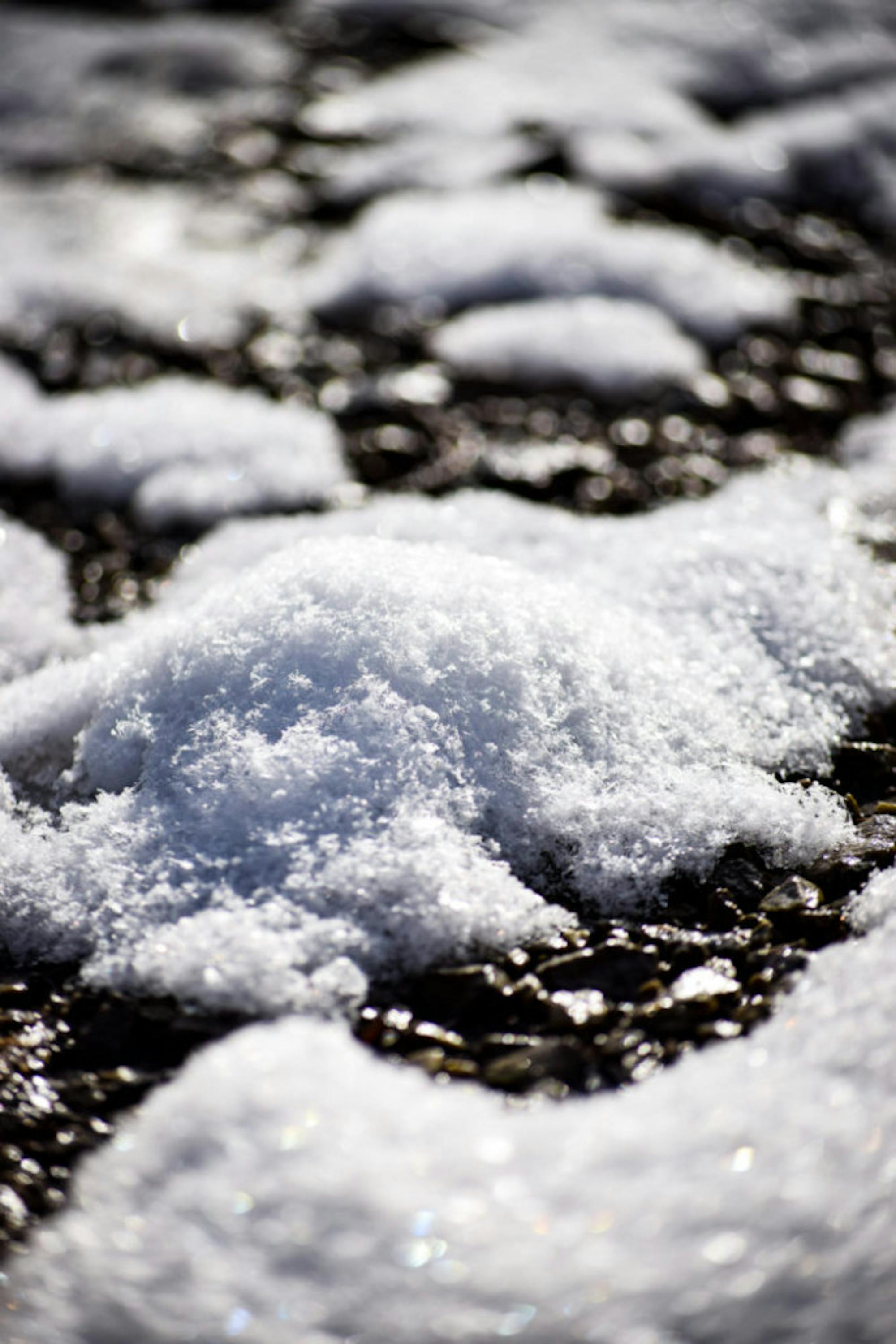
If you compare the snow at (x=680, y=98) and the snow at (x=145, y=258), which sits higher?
the snow at (x=680, y=98)

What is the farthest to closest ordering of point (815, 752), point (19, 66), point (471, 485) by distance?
point (19, 66) < point (471, 485) < point (815, 752)

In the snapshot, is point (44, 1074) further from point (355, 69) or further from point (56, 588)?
point (355, 69)

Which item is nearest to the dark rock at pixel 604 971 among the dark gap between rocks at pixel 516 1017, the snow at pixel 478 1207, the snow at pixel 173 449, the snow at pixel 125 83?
the dark gap between rocks at pixel 516 1017

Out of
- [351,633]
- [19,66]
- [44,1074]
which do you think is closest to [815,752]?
[351,633]

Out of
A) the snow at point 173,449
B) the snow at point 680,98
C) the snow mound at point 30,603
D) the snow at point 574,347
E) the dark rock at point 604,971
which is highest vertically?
the snow at point 680,98

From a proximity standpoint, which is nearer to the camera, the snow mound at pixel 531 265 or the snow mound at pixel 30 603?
the snow mound at pixel 30 603

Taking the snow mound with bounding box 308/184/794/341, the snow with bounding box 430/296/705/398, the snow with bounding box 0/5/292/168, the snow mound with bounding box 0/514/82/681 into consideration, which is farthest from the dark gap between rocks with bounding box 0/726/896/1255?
the snow with bounding box 0/5/292/168

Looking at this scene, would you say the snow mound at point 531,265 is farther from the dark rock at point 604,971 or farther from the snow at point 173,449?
the dark rock at point 604,971
